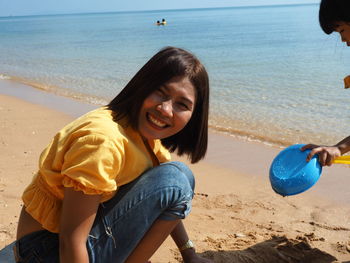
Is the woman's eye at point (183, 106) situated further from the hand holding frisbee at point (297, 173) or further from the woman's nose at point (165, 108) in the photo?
the hand holding frisbee at point (297, 173)

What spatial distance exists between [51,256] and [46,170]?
1.12 feet

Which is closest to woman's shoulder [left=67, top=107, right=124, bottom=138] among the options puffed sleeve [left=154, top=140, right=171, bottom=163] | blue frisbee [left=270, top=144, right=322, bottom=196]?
puffed sleeve [left=154, top=140, right=171, bottom=163]

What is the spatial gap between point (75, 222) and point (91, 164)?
8.5 inches

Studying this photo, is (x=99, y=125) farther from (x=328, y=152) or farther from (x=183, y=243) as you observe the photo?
(x=328, y=152)

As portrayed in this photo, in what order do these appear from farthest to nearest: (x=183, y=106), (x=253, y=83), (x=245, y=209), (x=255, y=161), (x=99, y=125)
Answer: (x=253, y=83)
(x=255, y=161)
(x=245, y=209)
(x=183, y=106)
(x=99, y=125)

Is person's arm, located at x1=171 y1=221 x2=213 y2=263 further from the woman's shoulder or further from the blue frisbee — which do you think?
the woman's shoulder

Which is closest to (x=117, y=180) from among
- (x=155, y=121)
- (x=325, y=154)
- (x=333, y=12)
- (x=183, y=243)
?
(x=155, y=121)

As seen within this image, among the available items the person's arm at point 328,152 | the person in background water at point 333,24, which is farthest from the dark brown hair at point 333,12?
the person's arm at point 328,152

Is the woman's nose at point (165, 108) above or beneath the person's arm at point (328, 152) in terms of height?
above

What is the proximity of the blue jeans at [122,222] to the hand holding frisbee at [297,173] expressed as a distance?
2.12 feet

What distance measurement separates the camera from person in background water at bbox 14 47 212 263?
154 centimetres

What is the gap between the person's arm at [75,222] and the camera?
153 cm

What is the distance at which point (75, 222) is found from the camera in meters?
1.54

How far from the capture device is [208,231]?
2.71 metres
